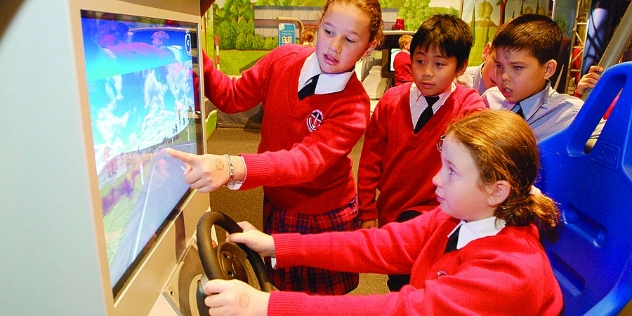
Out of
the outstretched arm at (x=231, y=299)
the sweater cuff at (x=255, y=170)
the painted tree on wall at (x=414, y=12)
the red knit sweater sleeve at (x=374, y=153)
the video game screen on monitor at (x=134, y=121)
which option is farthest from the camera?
the painted tree on wall at (x=414, y=12)

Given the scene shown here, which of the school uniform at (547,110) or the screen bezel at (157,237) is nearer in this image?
the screen bezel at (157,237)

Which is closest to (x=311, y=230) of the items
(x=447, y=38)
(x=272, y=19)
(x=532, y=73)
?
(x=447, y=38)

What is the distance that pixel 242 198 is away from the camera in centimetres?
428

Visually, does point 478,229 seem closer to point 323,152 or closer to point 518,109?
point 323,152

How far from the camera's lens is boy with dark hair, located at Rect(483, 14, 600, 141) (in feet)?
Answer: 5.86

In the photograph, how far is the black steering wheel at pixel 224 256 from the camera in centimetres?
99

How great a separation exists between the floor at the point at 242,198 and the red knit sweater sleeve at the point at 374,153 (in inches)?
42.4

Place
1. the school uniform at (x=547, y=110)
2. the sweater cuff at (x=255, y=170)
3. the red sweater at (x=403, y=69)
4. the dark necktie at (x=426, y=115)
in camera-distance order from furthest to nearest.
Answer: the red sweater at (x=403, y=69) → the dark necktie at (x=426, y=115) → the school uniform at (x=547, y=110) → the sweater cuff at (x=255, y=170)

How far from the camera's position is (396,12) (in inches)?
314

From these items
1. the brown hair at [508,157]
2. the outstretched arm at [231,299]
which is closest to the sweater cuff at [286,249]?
the outstretched arm at [231,299]

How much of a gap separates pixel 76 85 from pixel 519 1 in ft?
25.6

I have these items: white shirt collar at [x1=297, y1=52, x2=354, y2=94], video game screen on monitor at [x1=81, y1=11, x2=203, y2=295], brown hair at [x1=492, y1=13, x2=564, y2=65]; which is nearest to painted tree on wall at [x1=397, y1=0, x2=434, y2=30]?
brown hair at [x1=492, y1=13, x2=564, y2=65]

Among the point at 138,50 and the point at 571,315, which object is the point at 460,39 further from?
the point at 138,50

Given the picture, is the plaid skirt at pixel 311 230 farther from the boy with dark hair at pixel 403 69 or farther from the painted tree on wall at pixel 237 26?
the painted tree on wall at pixel 237 26
